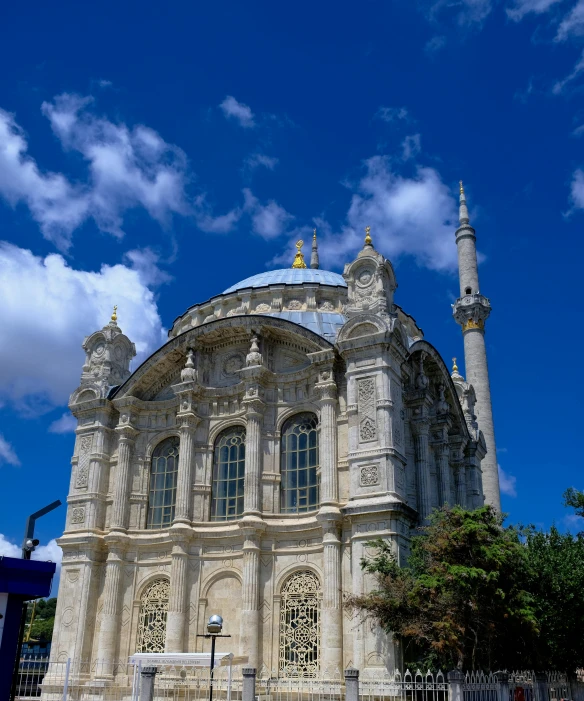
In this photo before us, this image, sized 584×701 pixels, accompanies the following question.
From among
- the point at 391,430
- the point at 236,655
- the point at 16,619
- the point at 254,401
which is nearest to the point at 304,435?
the point at 254,401

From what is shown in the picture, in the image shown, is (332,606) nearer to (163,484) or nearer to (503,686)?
(503,686)

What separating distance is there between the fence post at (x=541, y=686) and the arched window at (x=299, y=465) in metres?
8.71

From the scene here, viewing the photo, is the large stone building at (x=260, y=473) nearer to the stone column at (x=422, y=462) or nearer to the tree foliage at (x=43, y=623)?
the stone column at (x=422, y=462)

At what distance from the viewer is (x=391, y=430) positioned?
24.7 metres

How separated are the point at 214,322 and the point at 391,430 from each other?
345 inches

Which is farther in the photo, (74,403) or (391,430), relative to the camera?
(74,403)

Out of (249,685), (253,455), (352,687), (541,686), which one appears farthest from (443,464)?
(249,685)

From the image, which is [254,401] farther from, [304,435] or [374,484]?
[374,484]

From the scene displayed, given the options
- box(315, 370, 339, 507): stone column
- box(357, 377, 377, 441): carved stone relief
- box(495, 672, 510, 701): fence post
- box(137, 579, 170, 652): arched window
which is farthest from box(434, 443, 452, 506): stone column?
box(495, 672, 510, 701): fence post

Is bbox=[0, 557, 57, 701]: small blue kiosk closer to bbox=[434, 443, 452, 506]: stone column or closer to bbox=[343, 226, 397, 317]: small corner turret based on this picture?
bbox=[343, 226, 397, 317]: small corner turret

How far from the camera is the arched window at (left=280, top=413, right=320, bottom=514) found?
26781 mm

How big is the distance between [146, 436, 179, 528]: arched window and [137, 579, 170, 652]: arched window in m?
2.32

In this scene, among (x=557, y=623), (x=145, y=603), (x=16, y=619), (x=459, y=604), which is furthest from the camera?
(x=145, y=603)

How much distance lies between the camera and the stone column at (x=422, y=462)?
2772 cm
